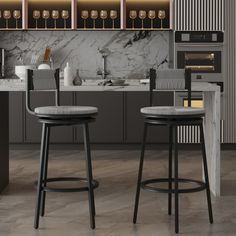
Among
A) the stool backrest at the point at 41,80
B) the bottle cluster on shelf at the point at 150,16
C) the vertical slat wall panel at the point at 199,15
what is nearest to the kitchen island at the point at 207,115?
the stool backrest at the point at 41,80

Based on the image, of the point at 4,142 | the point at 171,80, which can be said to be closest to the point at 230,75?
the point at 4,142

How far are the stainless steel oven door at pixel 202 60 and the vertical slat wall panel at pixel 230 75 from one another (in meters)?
0.11

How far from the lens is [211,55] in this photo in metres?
7.60

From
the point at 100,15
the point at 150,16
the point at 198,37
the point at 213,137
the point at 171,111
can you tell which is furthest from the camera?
the point at 100,15

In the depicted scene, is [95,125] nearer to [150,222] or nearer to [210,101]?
[210,101]

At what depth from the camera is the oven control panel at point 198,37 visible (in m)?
7.58

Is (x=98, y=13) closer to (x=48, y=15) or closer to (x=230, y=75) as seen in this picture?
(x=48, y=15)

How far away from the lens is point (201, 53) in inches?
300

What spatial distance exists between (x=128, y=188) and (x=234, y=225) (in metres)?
1.38

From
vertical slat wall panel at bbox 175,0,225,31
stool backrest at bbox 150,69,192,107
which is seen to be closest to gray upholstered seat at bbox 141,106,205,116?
stool backrest at bbox 150,69,192,107

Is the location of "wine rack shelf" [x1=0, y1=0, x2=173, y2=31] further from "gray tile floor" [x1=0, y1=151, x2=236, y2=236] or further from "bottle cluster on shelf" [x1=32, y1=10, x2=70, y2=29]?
"gray tile floor" [x1=0, y1=151, x2=236, y2=236]

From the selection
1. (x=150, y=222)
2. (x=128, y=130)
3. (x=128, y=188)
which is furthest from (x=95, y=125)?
(x=150, y=222)

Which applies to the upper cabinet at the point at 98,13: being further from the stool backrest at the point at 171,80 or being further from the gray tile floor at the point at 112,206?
the stool backrest at the point at 171,80

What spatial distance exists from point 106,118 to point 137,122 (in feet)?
1.24
